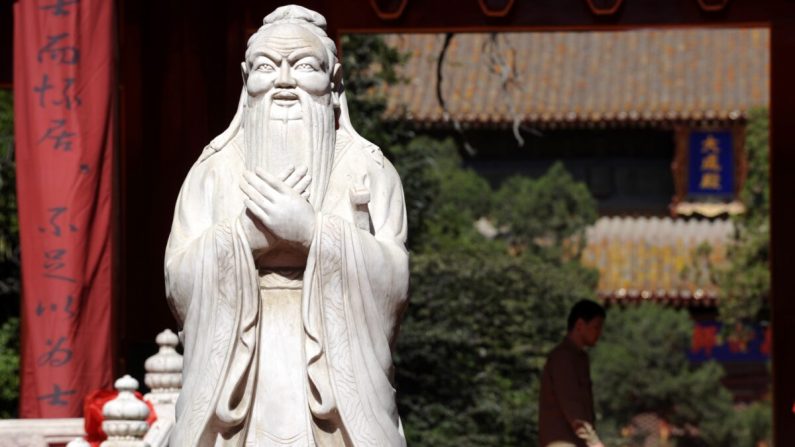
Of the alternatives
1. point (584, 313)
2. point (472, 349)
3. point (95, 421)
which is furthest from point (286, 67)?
point (472, 349)

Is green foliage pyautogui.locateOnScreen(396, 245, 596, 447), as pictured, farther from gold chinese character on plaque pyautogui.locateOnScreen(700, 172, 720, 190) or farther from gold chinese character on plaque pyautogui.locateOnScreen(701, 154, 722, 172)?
gold chinese character on plaque pyautogui.locateOnScreen(700, 172, 720, 190)

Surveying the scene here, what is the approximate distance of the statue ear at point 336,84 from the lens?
834cm

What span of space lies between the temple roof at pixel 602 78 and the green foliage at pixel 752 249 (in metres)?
3.79

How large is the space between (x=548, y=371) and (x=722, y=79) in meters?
22.7

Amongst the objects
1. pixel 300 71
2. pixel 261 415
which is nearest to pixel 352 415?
pixel 261 415

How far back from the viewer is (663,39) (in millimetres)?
35469

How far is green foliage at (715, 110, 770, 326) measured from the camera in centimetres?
2838

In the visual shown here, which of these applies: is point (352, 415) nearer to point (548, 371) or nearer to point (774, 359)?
point (548, 371)

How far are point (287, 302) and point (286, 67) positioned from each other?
2.92 feet

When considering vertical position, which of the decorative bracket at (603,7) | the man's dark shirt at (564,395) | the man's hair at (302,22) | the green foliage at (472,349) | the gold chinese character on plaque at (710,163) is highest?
the decorative bracket at (603,7)

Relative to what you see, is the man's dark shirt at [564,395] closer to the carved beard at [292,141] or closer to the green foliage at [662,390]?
the carved beard at [292,141]

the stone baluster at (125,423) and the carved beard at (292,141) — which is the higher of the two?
the carved beard at (292,141)

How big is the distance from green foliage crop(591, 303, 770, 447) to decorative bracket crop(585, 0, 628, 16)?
1525cm

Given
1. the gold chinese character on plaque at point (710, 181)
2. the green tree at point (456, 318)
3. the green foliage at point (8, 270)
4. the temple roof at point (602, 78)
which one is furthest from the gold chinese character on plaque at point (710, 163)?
the green foliage at point (8, 270)
